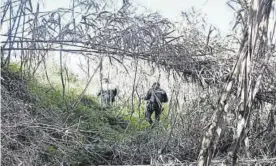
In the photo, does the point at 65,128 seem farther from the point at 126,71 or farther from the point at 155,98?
the point at 155,98

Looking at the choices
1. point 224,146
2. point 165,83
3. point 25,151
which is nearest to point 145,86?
point 165,83

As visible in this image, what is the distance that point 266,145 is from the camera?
4.01m

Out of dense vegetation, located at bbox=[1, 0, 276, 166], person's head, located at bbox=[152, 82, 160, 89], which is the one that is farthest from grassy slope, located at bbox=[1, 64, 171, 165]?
person's head, located at bbox=[152, 82, 160, 89]

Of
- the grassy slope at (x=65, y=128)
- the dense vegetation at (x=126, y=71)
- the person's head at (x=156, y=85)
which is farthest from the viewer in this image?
the person's head at (x=156, y=85)

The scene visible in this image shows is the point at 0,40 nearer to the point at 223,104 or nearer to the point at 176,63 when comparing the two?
the point at 176,63

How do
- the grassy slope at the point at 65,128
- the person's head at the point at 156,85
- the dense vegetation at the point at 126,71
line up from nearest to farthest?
the dense vegetation at the point at 126,71 < the grassy slope at the point at 65,128 < the person's head at the point at 156,85

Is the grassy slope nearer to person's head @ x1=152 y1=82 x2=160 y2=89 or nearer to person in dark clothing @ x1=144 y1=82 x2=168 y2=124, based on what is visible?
person in dark clothing @ x1=144 y1=82 x2=168 y2=124

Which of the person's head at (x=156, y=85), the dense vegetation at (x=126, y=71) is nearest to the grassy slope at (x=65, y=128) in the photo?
the dense vegetation at (x=126, y=71)

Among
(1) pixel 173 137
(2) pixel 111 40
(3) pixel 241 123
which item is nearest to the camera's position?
(3) pixel 241 123

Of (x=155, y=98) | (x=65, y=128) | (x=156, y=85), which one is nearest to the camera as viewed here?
(x=65, y=128)

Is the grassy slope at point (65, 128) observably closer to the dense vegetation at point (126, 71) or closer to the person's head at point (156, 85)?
the dense vegetation at point (126, 71)

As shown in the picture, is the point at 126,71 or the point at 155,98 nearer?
the point at 126,71

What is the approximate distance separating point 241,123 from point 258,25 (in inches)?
12.4

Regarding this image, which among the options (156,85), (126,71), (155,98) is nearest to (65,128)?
(126,71)
